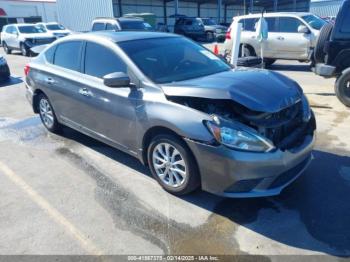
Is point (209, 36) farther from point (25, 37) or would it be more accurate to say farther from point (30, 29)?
point (25, 37)

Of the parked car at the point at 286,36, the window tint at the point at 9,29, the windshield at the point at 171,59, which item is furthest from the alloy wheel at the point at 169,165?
the window tint at the point at 9,29

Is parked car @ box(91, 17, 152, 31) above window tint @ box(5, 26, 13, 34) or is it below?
above

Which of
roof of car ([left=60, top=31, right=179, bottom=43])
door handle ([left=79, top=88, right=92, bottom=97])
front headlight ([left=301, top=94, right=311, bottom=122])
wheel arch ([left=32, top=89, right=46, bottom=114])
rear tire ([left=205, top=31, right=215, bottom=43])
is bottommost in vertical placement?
rear tire ([left=205, top=31, right=215, bottom=43])

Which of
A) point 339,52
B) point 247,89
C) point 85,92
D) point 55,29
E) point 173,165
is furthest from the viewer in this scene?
point 55,29

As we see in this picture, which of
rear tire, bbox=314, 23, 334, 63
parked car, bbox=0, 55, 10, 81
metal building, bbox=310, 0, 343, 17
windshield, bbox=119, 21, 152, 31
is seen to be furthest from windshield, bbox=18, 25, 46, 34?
metal building, bbox=310, 0, 343, 17

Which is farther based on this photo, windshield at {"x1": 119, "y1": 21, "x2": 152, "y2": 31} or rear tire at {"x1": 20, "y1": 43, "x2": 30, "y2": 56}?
rear tire at {"x1": 20, "y1": 43, "x2": 30, "y2": 56}

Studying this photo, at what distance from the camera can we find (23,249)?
3113 millimetres

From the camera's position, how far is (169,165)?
3.72 meters

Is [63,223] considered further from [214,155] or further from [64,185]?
[214,155]

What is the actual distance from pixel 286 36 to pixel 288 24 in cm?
45

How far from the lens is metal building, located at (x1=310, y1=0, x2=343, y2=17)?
4044 cm

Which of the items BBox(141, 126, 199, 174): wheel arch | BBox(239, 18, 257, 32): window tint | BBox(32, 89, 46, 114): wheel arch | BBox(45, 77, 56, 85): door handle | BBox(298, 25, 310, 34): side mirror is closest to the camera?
BBox(141, 126, 199, 174): wheel arch

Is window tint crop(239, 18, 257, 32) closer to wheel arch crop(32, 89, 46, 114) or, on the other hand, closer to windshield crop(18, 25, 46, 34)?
wheel arch crop(32, 89, 46, 114)

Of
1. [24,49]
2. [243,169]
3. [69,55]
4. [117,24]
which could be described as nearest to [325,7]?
[117,24]
